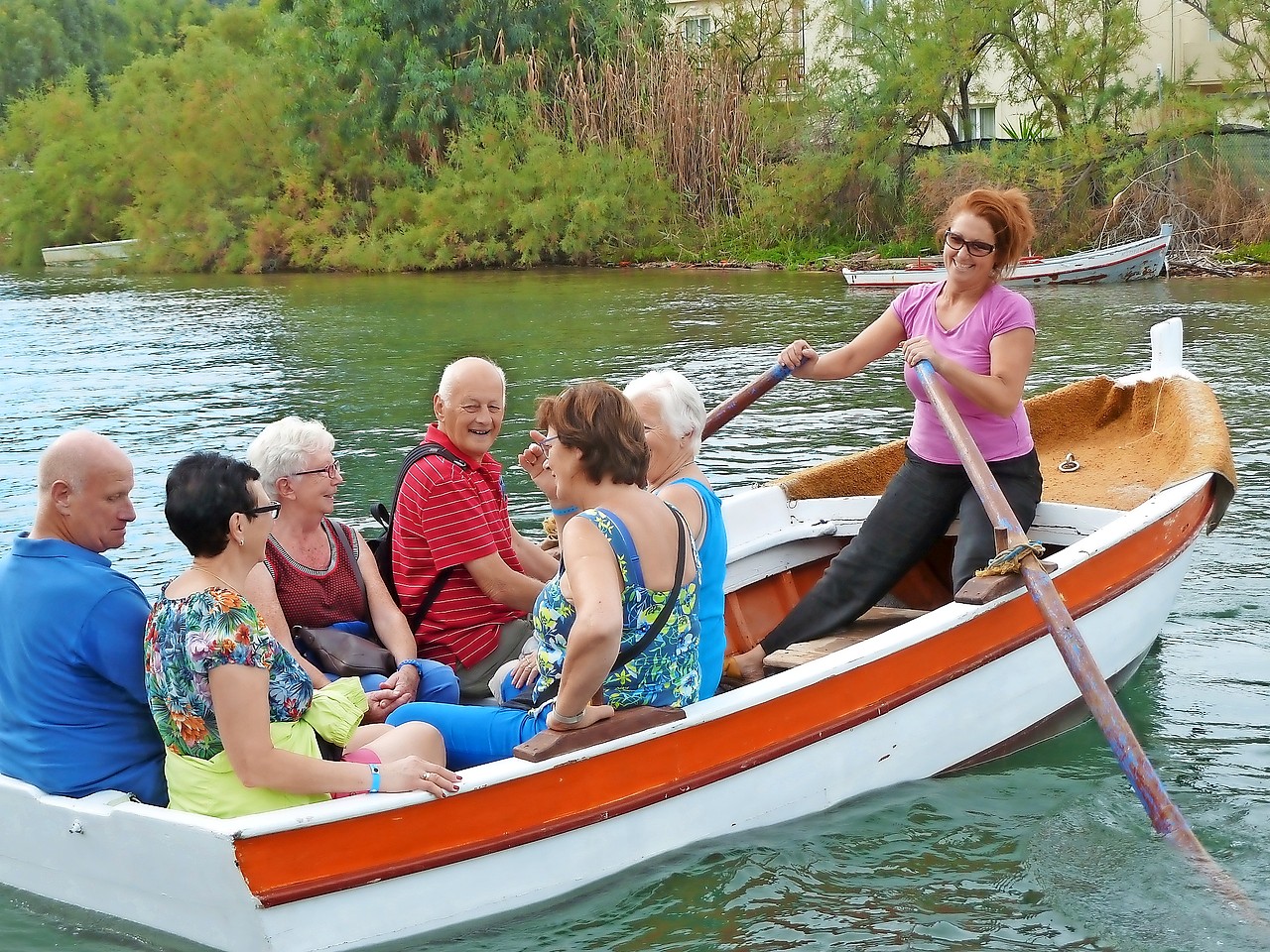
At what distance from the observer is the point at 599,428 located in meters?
3.05

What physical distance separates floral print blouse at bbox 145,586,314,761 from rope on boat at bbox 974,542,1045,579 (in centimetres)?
209

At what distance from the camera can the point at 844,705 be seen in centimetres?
388

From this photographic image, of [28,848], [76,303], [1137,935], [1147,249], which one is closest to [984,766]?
[1137,935]

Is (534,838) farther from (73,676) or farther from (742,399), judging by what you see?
(742,399)

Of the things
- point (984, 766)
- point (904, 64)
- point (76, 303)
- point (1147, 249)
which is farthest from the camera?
point (904, 64)

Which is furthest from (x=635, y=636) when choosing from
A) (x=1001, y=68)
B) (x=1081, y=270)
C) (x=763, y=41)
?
(x=763, y=41)

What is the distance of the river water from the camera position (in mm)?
3576

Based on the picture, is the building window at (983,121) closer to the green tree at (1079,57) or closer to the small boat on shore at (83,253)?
the green tree at (1079,57)

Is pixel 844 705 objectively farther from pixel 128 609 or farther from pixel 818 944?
pixel 128 609

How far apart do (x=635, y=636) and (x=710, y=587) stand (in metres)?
0.37

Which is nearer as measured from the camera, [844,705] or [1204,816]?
[844,705]

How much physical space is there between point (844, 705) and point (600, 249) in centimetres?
2370

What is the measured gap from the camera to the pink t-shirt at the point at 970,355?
4363mm

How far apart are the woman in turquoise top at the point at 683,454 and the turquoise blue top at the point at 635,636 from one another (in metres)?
0.10
